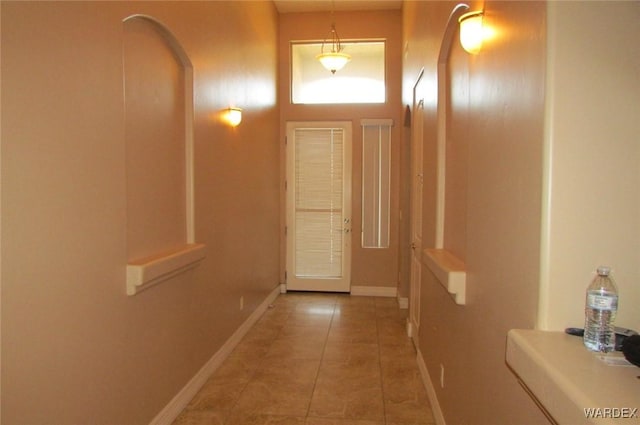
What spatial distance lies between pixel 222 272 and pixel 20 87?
252 centimetres

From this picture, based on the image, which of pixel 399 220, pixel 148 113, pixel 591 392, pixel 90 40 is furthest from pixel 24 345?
pixel 399 220

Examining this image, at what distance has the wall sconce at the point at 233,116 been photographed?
4.03 metres

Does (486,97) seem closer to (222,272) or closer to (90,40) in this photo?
(90,40)

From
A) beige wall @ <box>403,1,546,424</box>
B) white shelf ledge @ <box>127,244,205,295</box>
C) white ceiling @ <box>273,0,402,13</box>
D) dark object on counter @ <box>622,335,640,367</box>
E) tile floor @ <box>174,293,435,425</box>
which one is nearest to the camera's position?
dark object on counter @ <box>622,335,640,367</box>

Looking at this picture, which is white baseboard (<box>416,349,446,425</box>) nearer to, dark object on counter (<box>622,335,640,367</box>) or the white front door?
the white front door

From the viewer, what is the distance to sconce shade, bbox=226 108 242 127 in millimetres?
4047

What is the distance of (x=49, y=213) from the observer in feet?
5.69

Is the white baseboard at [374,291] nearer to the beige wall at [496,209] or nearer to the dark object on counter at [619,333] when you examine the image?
the beige wall at [496,209]

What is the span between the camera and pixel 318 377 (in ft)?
11.9

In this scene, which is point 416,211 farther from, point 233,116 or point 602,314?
point 602,314

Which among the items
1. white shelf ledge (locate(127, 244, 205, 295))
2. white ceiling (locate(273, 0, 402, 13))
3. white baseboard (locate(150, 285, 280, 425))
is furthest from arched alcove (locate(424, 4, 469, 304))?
white ceiling (locate(273, 0, 402, 13))

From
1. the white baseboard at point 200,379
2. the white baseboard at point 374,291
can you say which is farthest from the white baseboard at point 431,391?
the white baseboard at point 374,291

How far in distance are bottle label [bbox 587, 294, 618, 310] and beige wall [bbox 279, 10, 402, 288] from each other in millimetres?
5130

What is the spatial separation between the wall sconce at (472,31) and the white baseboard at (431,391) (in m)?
2.15
